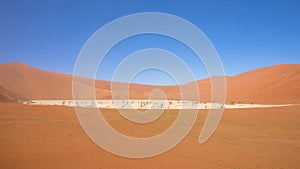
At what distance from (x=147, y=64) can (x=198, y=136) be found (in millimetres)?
5349

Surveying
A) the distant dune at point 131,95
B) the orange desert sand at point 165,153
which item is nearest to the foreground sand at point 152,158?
the orange desert sand at point 165,153

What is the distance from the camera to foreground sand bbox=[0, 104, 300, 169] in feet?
25.5

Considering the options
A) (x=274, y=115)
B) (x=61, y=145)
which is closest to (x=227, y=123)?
(x=274, y=115)

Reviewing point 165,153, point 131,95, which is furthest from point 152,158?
point 131,95

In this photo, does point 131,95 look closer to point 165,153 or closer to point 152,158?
point 165,153

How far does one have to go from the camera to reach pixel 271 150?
10.7 m

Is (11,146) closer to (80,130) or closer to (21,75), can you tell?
(80,130)

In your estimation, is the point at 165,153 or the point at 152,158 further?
the point at 165,153

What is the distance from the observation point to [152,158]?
859cm

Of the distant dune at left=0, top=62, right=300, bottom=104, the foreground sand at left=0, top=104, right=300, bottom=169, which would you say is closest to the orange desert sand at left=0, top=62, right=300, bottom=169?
the foreground sand at left=0, top=104, right=300, bottom=169

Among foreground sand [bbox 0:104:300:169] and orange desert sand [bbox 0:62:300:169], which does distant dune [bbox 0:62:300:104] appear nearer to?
orange desert sand [bbox 0:62:300:169]

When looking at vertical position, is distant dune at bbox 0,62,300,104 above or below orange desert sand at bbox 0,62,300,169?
above

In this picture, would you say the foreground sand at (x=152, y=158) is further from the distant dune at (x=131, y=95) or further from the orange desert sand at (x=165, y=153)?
the distant dune at (x=131, y=95)

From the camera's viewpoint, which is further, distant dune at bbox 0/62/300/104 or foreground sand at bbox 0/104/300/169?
distant dune at bbox 0/62/300/104
